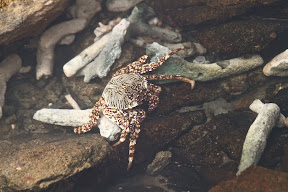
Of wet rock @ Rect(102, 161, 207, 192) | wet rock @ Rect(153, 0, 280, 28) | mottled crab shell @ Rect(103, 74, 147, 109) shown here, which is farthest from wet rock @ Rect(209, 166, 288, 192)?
wet rock @ Rect(153, 0, 280, 28)

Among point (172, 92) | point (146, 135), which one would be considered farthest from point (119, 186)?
point (172, 92)

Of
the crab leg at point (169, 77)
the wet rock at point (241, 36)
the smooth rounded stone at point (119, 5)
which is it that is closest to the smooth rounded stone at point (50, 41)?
the smooth rounded stone at point (119, 5)

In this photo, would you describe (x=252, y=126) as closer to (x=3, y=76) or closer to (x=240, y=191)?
(x=240, y=191)

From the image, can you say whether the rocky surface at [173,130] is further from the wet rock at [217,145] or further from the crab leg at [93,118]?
the crab leg at [93,118]

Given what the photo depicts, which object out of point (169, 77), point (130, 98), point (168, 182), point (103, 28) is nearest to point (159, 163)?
point (168, 182)

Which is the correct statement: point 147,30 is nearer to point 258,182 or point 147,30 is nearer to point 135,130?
point 135,130
